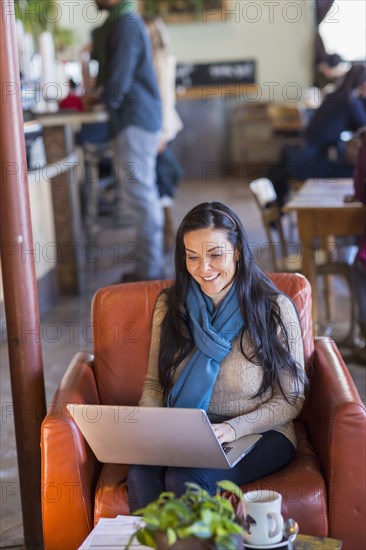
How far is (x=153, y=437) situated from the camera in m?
2.21

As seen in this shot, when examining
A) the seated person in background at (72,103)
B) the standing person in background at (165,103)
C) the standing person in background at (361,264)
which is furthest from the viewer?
the standing person in background at (165,103)

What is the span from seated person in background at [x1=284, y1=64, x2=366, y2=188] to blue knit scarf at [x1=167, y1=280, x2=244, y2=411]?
4.22m

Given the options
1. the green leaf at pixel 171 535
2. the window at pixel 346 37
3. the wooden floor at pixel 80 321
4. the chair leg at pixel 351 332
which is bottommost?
the wooden floor at pixel 80 321

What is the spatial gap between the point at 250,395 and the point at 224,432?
163 millimetres

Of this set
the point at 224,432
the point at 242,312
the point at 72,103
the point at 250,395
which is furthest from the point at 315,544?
the point at 72,103

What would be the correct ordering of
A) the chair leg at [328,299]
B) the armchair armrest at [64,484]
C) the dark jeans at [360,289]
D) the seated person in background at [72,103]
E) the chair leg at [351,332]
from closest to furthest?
the armchair armrest at [64,484]
the dark jeans at [360,289]
the chair leg at [351,332]
the chair leg at [328,299]
the seated person in background at [72,103]

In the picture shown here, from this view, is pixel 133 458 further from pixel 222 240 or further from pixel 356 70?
pixel 356 70

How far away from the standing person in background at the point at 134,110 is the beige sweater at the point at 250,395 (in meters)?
3.15

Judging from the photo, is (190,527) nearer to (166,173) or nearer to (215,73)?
(166,173)

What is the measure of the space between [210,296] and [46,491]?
703 millimetres

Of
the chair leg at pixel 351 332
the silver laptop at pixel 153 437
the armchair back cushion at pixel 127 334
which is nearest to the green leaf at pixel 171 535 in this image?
the silver laptop at pixel 153 437

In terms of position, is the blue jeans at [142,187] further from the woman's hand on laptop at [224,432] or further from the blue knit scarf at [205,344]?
the woman's hand on laptop at [224,432]

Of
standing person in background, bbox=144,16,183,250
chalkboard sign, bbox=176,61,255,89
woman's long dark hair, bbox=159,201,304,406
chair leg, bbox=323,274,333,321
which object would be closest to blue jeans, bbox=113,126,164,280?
standing person in background, bbox=144,16,183,250

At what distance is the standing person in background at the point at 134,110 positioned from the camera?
5.34m
